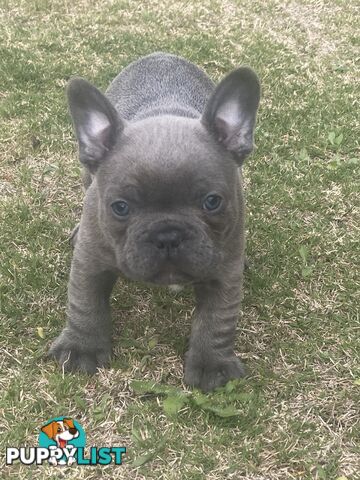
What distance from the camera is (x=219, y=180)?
332 cm

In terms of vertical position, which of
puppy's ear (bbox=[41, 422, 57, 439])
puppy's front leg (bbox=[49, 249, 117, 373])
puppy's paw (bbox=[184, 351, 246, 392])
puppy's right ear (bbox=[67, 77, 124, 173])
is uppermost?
puppy's right ear (bbox=[67, 77, 124, 173])

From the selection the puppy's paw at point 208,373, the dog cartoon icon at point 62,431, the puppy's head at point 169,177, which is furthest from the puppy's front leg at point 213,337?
the dog cartoon icon at point 62,431

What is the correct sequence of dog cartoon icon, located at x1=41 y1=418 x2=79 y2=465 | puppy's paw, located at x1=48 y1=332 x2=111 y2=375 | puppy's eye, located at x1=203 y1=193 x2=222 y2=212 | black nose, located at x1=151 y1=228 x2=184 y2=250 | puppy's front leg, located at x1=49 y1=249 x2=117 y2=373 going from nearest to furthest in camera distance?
black nose, located at x1=151 y1=228 x2=184 y2=250 → puppy's eye, located at x1=203 y1=193 x2=222 y2=212 → dog cartoon icon, located at x1=41 y1=418 x2=79 y2=465 → puppy's front leg, located at x1=49 y1=249 x2=117 y2=373 → puppy's paw, located at x1=48 y1=332 x2=111 y2=375

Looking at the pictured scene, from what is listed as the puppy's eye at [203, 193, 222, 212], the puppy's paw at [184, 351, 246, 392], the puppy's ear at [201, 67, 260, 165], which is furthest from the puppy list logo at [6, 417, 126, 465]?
the puppy's ear at [201, 67, 260, 165]

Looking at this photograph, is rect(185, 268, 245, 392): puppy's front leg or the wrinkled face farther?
rect(185, 268, 245, 392): puppy's front leg

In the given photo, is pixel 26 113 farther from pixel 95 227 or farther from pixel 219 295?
pixel 219 295

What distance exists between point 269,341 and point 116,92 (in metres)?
2.40

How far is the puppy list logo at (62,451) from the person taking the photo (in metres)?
3.37

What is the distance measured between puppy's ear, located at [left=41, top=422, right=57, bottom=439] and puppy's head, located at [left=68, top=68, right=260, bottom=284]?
1016mm

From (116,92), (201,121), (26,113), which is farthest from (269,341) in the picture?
(26,113)

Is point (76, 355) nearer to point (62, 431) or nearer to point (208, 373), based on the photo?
point (62, 431)

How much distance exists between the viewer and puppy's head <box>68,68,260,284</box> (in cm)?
318

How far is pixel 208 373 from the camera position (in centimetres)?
386

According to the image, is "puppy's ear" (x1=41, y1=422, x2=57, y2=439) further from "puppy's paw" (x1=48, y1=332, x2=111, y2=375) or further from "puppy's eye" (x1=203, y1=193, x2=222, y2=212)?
"puppy's eye" (x1=203, y1=193, x2=222, y2=212)
